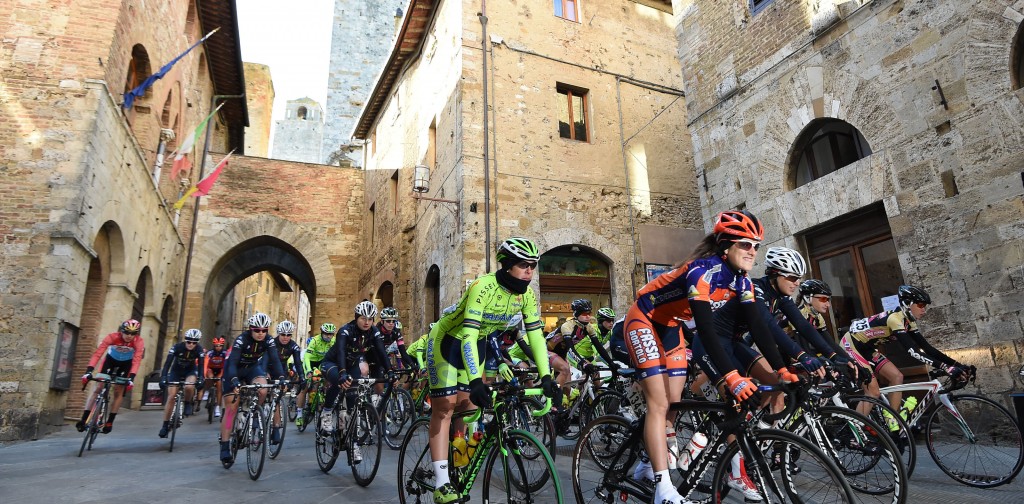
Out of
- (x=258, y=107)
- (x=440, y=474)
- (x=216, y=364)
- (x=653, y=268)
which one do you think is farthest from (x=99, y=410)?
(x=258, y=107)

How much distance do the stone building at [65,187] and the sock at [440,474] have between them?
898 cm

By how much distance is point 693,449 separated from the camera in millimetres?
3352

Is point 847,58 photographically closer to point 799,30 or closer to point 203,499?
point 799,30

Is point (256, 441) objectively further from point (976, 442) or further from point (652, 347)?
point (976, 442)

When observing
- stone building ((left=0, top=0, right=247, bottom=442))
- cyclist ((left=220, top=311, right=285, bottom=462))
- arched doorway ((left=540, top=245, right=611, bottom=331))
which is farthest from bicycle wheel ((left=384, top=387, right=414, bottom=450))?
stone building ((left=0, top=0, right=247, bottom=442))

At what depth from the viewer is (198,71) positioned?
19719 millimetres

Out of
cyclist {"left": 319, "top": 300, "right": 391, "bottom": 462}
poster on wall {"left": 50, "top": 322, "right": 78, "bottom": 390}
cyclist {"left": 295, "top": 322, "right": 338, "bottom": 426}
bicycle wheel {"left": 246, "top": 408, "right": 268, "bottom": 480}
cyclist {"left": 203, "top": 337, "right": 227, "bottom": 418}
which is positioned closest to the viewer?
bicycle wheel {"left": 246, "top": 408, "right": 268, "bottom": 480}

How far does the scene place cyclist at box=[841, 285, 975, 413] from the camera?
Result: 16.7 ft

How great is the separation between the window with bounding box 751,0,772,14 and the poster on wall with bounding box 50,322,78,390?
12.2 m

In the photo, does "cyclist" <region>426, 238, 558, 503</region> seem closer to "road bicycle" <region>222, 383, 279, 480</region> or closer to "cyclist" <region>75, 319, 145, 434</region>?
"road bicycle" <region>222, 383, 279, 480</region>

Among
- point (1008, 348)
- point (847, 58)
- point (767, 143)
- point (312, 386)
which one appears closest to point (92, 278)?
point (312, 386)

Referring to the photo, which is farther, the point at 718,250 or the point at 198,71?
the point at 198,71

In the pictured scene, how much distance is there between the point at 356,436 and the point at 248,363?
2165 millimetres

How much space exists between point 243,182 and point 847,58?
63.7ft
